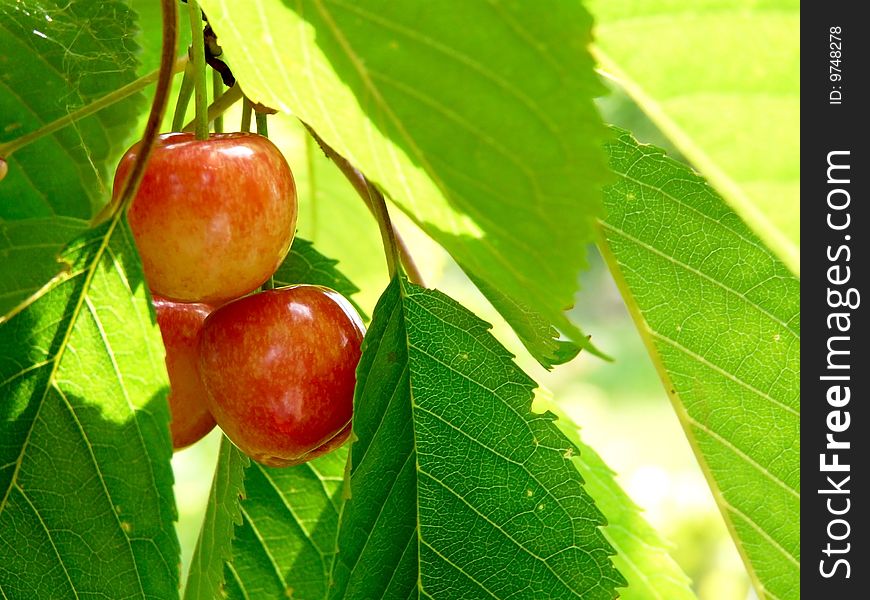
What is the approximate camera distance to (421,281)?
869 millimetres

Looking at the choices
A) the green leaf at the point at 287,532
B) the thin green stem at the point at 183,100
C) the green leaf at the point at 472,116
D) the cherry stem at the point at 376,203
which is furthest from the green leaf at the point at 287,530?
the green leaf at the point at 472,116

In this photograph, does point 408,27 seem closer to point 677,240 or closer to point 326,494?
point 677,240

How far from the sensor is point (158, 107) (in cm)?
67

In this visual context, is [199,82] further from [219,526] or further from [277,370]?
[219,526]

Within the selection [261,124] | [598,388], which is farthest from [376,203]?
[598,388]

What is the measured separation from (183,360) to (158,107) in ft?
0.80

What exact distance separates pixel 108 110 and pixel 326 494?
16.9 inches

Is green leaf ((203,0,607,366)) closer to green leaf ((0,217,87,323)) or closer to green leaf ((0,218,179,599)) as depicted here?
green leaf ((0,218,179,599))

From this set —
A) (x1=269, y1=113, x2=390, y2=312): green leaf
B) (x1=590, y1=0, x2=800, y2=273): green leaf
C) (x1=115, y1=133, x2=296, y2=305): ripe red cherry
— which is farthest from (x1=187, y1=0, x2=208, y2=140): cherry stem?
(x1=269, y1=113, x2=390, y2=312): green leaf

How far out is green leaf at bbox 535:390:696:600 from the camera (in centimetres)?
99

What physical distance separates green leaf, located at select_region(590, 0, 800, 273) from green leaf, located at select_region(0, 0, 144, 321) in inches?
22.2

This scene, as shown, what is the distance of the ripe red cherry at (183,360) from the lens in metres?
0.82

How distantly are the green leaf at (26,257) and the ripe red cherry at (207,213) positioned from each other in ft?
0.58
